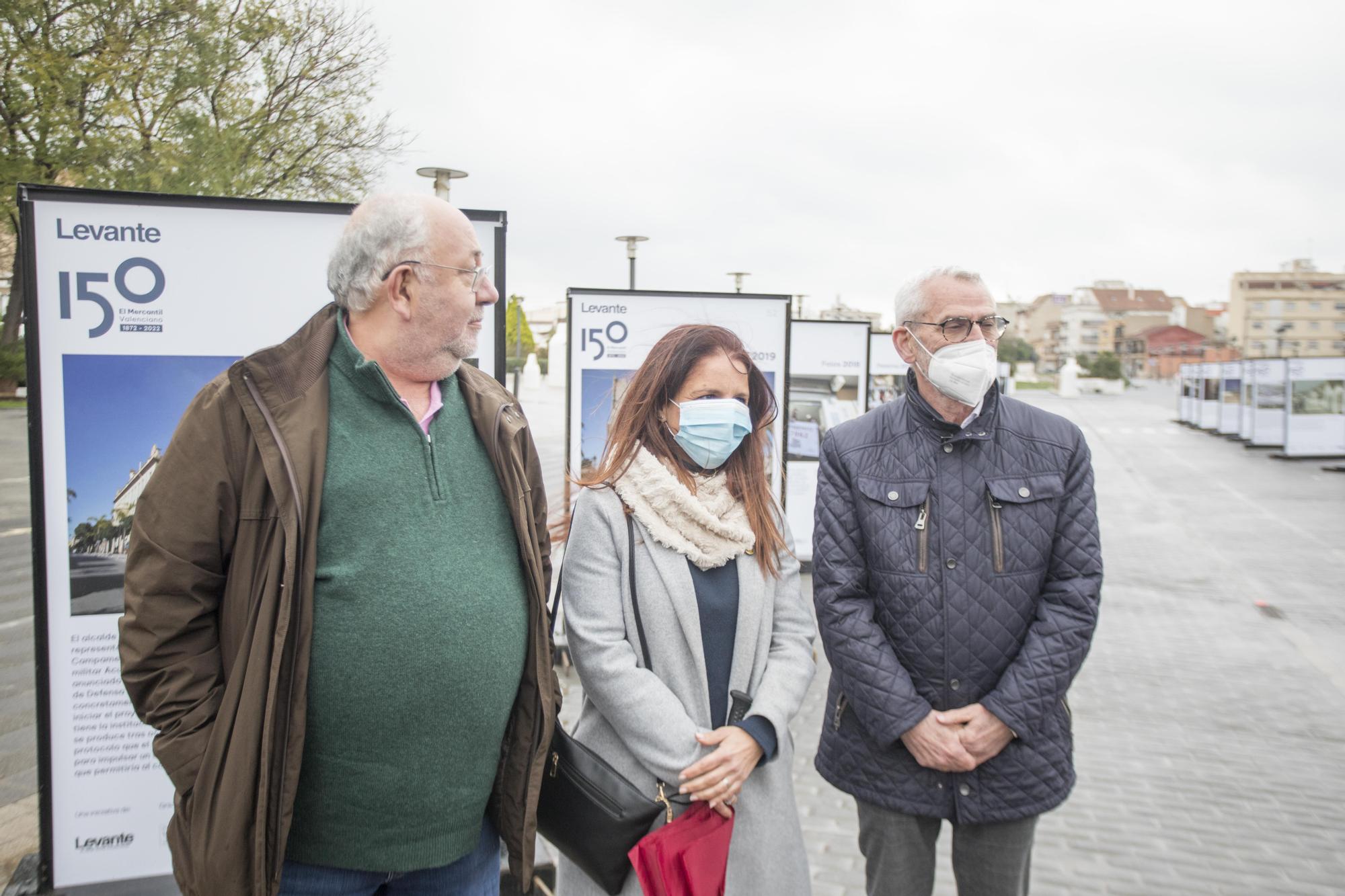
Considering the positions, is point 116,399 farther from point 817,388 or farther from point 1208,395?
point 1208,395

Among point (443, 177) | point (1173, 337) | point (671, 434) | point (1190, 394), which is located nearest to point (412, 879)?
point (671, 434)

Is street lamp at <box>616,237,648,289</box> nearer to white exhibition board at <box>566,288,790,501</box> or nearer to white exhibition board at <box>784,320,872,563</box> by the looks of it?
white exhibition board at <box>784,320,872,563</box>

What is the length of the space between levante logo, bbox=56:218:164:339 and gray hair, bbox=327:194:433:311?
50.4 inches

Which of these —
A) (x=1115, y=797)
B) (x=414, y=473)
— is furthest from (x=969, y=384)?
(x=1115, y=797)

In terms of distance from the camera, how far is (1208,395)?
116ft

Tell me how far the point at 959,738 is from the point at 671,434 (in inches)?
44.0

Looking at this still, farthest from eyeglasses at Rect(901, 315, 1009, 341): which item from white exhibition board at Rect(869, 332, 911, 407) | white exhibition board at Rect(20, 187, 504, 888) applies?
white exhibition board at Rect(869, 332, 911, 407)

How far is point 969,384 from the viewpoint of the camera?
2.66 metres

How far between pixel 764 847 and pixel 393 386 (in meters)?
1.43

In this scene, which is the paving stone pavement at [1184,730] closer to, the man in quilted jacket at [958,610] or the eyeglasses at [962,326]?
the man in quilted jacket at [958,610]

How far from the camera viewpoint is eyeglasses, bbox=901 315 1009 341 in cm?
271

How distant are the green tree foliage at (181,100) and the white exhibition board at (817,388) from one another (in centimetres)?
966

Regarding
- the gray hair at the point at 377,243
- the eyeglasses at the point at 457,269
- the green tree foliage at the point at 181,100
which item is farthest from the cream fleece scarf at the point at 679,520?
the green tree foliage at the point at 181,100

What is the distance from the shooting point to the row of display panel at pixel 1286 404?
2580cm
